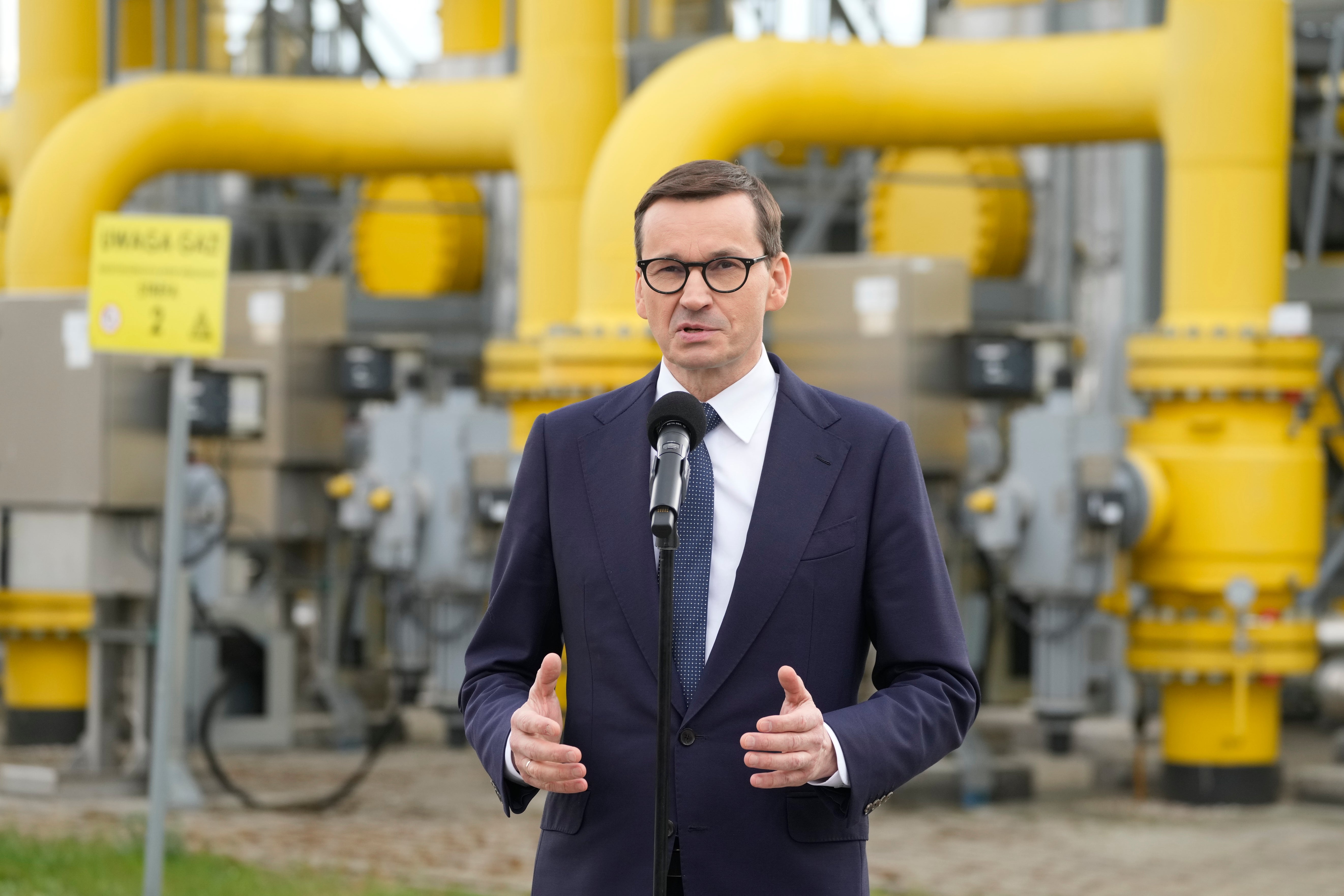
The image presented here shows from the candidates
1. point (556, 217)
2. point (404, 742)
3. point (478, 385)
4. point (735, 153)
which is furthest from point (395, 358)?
point (478, 385)

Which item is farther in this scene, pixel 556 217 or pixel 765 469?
pixel 556 217

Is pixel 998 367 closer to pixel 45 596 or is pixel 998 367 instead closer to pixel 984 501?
pixel 984 501

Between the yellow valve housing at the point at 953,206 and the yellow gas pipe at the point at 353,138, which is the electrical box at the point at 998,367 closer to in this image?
the yellow gas pipe at the point at 353,138

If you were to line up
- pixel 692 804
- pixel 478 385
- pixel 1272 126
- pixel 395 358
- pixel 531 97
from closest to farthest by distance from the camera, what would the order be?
pixel 692 804
pixel 1272 126
pixel 531 97
pixel 395 358
pixel 478 385

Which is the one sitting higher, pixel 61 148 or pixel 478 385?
pixel 61 148

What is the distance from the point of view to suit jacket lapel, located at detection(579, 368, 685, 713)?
2.19 metres

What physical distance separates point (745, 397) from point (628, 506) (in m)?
0.19

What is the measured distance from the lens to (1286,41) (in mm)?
8055

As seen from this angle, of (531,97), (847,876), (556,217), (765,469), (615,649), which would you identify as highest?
(531,97)

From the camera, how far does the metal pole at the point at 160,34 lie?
1252 cm

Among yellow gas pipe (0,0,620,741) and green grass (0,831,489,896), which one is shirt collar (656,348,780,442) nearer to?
green grass (0,831,489,896)

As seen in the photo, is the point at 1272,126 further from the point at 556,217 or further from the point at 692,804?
the point at 692,804

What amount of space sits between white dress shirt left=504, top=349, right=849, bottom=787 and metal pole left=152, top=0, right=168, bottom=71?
434 inches

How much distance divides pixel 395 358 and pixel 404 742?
7.02 ft
